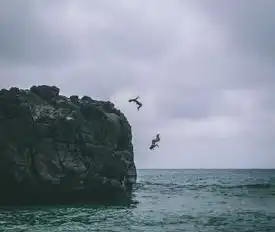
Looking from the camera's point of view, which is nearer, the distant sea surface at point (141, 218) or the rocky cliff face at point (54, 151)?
the distant sea surface at point (141, 218)

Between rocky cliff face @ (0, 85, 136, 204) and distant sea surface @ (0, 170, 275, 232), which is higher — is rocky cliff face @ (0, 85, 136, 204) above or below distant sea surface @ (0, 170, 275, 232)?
above

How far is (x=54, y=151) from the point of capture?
55562 millimetres

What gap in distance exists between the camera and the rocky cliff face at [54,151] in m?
54.0

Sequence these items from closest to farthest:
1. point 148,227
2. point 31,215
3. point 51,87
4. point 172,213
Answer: point 148,227 → point 31,215 → point 172,213 → point 51,87

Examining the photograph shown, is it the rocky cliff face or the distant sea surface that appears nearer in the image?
the distant sea surface

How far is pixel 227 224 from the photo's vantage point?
38000 mm

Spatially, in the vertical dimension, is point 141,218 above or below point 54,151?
below

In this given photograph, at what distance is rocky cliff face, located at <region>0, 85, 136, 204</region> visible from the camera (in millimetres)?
53969

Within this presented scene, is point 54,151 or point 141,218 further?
point 54,151

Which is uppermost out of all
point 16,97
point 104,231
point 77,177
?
point 16,97

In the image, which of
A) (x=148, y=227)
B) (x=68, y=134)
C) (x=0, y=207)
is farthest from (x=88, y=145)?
(x=148, y=227)

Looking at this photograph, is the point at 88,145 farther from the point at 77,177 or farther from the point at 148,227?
the point at 148,227

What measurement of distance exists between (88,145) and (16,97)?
444 inches

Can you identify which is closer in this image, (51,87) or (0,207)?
(0,207)
